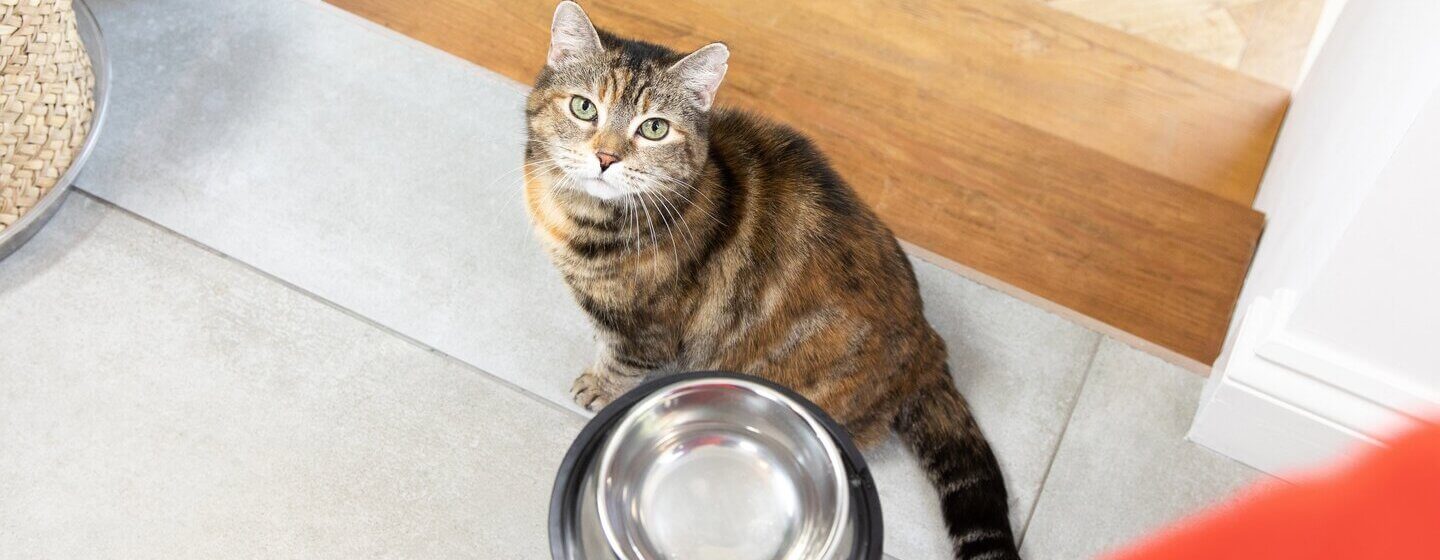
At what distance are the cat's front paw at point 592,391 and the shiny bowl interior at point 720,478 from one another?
1.39 feet

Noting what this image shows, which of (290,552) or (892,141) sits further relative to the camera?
(892,141)

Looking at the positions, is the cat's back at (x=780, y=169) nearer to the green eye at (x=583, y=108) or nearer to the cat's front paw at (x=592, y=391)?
the green eye at (x=583, y=108)

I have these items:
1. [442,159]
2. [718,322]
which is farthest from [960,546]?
[442,159]

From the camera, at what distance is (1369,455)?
524mm

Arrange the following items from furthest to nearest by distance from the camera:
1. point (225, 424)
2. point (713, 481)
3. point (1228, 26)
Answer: point (1228, 26), point (225, 424), point (713, 481)

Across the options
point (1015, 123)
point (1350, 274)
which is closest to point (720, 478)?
point (1350, 274)

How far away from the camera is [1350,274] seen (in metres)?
1.31

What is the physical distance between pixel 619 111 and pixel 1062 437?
876mm

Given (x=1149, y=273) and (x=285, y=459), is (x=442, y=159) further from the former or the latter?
(x=1149, y=273)

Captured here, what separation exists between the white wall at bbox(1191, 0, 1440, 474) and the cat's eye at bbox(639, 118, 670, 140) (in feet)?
2.68

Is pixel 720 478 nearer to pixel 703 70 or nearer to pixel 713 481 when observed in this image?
pixel 713 481

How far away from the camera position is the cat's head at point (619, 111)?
1.31 meters

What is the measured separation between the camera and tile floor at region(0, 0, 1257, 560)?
Result: 1.57 metres

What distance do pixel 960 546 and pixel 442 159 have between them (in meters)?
1.08
